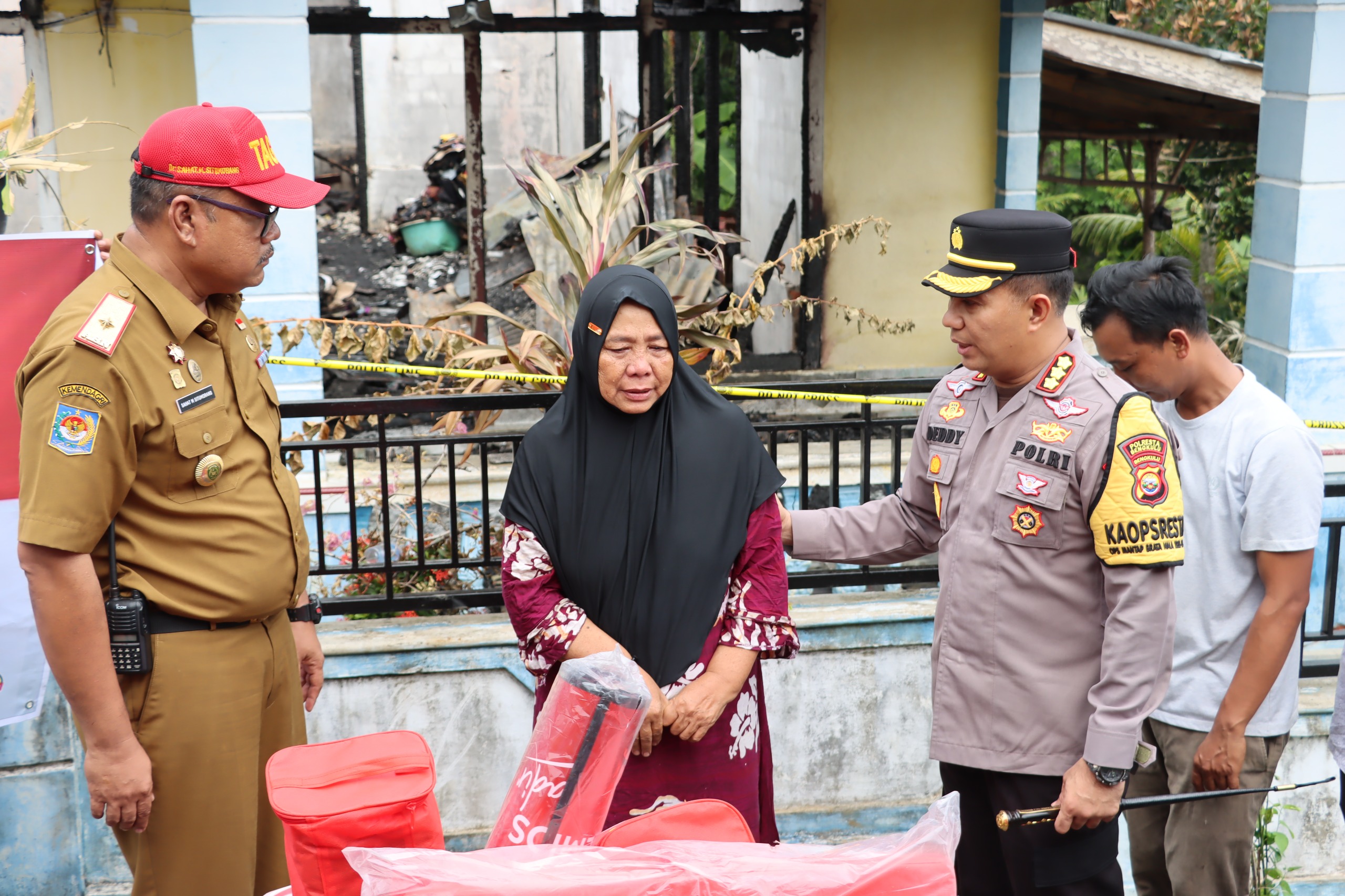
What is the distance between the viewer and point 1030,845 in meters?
2.24

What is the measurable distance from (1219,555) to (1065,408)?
62 centimetres

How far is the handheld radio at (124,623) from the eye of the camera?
2152 mm

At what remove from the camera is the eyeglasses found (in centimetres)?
220

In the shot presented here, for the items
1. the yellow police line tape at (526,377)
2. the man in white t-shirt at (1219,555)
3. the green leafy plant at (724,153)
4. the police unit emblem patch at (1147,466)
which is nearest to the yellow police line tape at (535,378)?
the yellow police line tape at (526,377)

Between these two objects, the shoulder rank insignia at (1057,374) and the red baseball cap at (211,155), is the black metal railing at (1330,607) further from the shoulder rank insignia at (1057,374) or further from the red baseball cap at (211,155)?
the red baseball cap at (211,155)

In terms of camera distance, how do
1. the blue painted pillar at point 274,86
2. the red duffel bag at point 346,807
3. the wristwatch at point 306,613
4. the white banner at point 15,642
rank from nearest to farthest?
the red duffel bag at point 346,807 < the wristwatch at point 306,613 < the white banner at point 15,642 < the blue painted pillar at point 274,86

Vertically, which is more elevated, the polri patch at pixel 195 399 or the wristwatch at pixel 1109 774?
the polri patch at pixel 195 399

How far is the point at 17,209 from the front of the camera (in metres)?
6.11

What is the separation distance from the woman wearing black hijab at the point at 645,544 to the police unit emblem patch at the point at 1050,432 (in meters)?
0.56

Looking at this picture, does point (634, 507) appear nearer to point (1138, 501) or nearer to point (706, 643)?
point (706, 643)

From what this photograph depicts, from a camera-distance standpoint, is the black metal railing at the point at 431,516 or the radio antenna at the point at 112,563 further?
the black metal railing at the point at 431,516

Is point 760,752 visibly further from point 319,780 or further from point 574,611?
point 319,780

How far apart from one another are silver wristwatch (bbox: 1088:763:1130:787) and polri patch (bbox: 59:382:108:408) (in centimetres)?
186

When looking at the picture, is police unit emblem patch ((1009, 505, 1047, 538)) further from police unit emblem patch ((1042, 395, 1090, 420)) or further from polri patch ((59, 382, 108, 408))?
polri patch ((59, 382, 108, 408))
